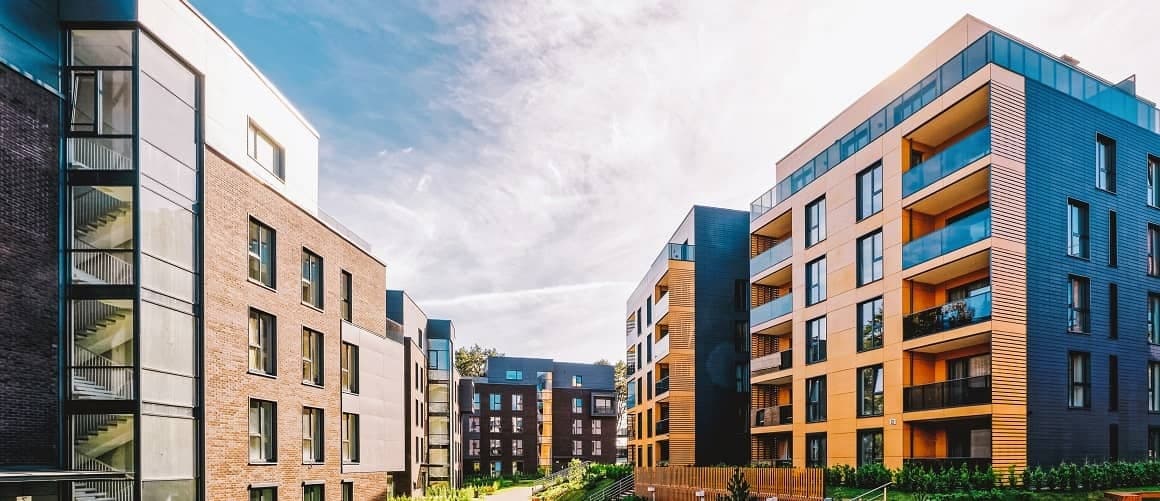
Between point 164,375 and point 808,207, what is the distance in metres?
24.8

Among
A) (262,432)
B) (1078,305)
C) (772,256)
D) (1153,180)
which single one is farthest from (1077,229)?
(262,432)

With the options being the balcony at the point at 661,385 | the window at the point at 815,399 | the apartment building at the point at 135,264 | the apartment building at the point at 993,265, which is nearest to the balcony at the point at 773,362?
the window at the point at 815,399

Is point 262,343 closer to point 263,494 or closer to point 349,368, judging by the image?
point 263,494

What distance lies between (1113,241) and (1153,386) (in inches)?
190

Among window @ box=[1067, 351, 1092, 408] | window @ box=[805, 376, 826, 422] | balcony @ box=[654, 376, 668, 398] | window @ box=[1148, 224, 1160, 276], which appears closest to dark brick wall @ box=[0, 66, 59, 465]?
window @ box=[805, 376, 826, 422]

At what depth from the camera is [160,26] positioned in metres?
19.3

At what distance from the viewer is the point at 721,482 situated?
31.2 metres

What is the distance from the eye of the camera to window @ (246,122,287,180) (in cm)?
2491

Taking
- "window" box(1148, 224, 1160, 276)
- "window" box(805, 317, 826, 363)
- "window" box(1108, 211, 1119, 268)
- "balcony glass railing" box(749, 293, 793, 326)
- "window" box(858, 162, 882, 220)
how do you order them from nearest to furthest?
"window" box(1108, 211, 1119, 268), "window" box(1148, 224, 1160, 276), "window" box(858, 162, 882, 220), "window" box(805, 317, 826, 363), "balcony glass railing" box(749, 293, 793, 326)

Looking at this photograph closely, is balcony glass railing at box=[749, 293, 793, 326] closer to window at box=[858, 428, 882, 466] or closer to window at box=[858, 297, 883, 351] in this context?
window at box=[858, 297, 883, 351]

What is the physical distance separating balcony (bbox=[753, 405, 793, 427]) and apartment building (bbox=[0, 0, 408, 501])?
2047cm

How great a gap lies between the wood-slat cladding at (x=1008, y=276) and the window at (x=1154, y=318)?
21.7ft

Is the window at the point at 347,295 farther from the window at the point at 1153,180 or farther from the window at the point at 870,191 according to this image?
the window at the point at 1153,180

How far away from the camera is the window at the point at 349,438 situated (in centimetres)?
2984
